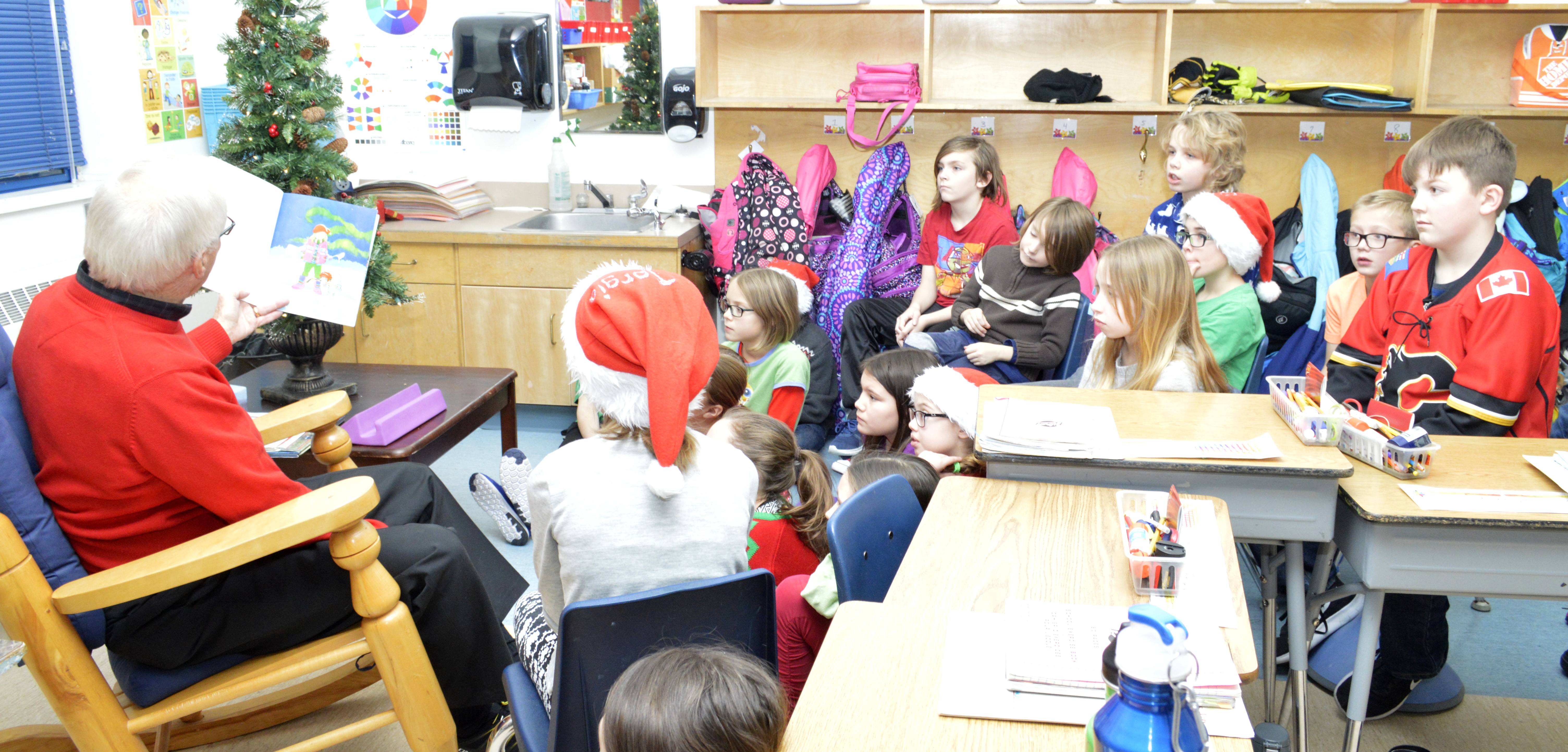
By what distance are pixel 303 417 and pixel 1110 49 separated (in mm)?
3373

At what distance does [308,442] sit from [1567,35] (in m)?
4.33

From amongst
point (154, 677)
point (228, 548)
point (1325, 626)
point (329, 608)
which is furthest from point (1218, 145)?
point (154, 677)

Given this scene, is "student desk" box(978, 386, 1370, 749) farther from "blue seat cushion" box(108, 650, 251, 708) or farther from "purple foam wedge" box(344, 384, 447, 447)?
"purple foam wedge" box(344, 384, 447, 447)

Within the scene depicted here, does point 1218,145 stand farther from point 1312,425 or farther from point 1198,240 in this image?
point 1312,425

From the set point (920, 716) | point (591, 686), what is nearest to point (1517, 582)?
point (920, 716)

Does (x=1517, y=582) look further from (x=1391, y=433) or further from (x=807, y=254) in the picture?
(x=807, y=254)

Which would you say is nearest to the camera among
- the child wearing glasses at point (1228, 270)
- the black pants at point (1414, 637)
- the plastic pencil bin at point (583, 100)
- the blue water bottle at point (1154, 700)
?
the blue water bottle at point (1154, 700)

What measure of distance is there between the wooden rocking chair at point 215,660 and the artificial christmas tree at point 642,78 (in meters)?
2.78

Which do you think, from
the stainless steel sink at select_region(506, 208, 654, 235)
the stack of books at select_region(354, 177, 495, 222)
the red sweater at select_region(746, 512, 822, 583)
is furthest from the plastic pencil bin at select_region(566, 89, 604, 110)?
the red sweater at select_region(746, 512, 822, 583)

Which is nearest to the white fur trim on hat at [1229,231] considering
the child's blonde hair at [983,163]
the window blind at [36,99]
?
the child's blonde hair at [983,163]

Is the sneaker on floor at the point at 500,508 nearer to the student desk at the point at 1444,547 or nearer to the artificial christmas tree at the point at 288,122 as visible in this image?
the artificial christmas tree at the point at 288,122

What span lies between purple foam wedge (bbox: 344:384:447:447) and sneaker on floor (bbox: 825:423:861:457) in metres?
1.47

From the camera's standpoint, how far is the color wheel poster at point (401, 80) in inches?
173

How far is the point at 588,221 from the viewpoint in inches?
173
